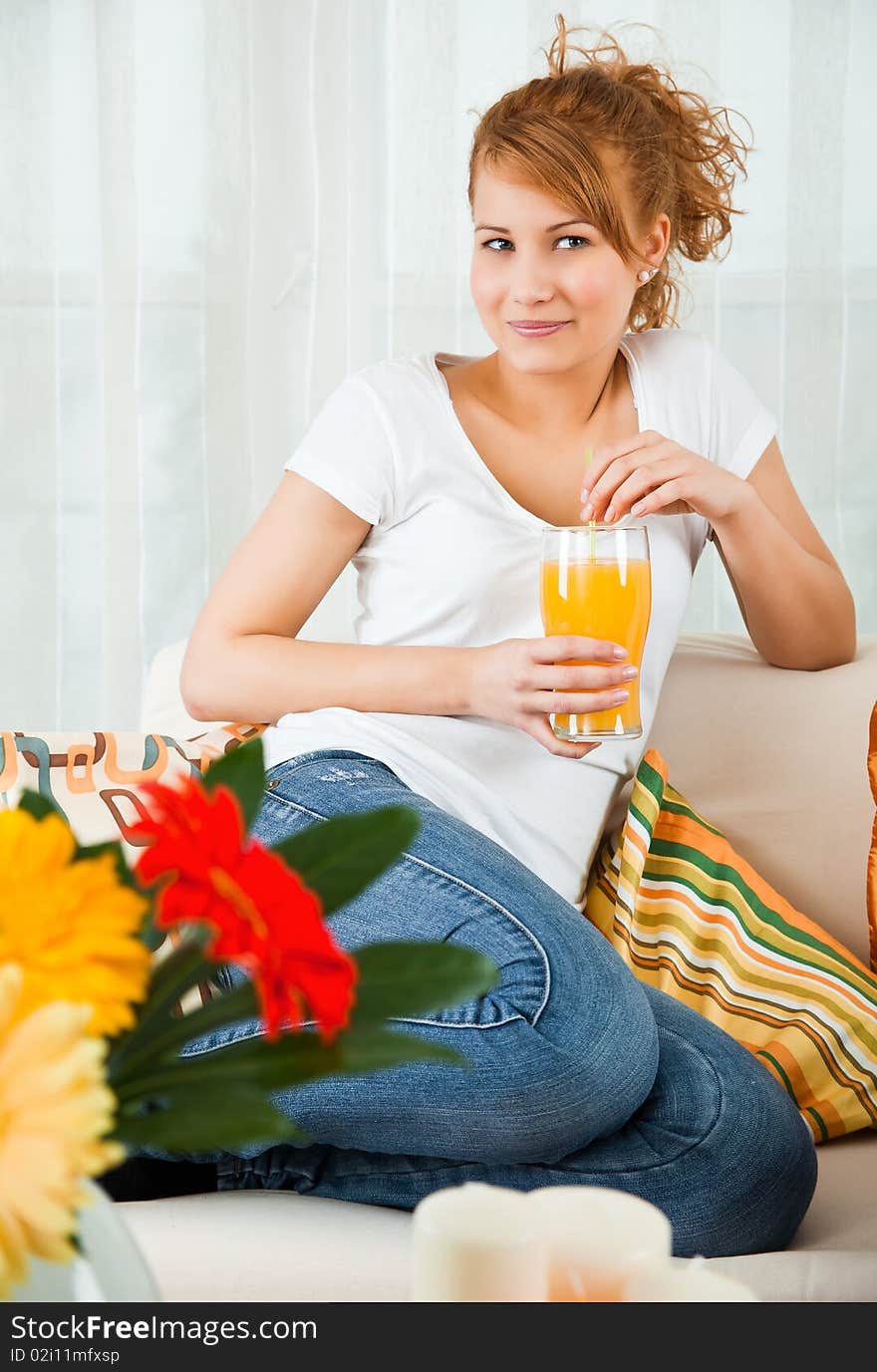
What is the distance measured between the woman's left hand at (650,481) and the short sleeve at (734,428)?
0.15 m

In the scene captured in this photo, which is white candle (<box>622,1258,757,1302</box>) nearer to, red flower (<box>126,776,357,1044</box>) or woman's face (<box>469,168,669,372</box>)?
red flower (<box>126,776,357,1044</box>)

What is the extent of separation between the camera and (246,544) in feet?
5.11

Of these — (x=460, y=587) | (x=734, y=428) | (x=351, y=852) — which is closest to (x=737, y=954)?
(x=460, y=587)

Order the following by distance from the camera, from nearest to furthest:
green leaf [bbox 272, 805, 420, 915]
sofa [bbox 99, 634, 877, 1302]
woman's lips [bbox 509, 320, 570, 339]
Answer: green leaf [bbox 272, 805, 420, 915], sofa [bbox 99, 634, 877, 1302], woman's lips [bbox 509, 320, 570, 339]

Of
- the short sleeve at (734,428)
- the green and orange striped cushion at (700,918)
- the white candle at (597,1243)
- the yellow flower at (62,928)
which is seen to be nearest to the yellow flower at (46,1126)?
the yellow flower at (62,928)

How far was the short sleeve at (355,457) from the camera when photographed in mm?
1516

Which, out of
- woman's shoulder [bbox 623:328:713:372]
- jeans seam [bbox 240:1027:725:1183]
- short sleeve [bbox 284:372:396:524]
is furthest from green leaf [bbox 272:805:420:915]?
woman's shoulder [bbox 623:328:713:372]

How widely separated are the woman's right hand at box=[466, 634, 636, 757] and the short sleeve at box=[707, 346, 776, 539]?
0.41 meters

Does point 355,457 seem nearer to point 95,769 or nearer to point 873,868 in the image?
point 95,769

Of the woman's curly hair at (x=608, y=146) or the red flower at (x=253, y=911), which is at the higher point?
the woman's curly hair at (x=608, y=146)

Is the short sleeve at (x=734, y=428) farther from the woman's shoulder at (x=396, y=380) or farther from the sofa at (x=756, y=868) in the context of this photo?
the woman's shoulder at (x=396, y=380)

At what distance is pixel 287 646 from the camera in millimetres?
1504

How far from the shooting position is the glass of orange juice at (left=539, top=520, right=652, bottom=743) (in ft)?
4.35
